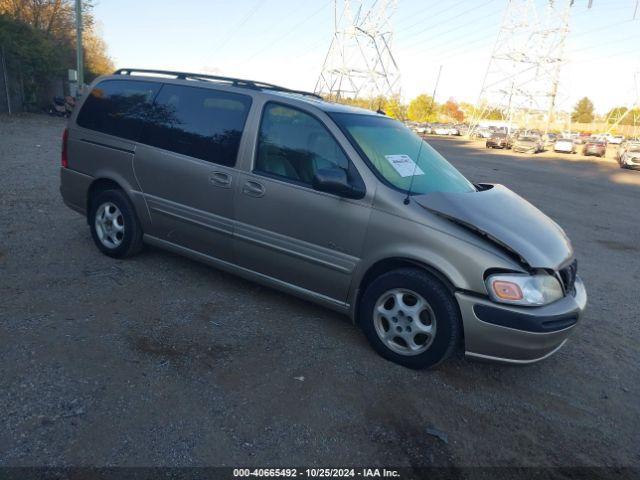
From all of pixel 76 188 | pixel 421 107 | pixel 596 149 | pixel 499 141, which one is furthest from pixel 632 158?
pixel 421 107

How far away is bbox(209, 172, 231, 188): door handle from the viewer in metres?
3.95

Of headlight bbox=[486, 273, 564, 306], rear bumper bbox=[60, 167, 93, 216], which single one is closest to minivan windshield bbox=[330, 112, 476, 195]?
headlight bbox=[486, 273, 564, 306]

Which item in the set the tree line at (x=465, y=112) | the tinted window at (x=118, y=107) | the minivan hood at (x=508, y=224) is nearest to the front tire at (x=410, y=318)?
the minivan hood at (x=508, y=224)

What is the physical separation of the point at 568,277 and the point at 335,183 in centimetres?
183

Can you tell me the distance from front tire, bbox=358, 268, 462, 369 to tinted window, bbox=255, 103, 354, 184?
0.93 m

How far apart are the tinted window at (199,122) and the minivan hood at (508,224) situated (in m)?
1.71

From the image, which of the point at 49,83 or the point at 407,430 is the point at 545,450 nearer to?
the point at 407,430

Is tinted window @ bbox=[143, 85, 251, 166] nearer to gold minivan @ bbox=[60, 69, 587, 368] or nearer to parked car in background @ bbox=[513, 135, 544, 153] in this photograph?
gold minivan @ bbox=[60, 69, 587, 368]

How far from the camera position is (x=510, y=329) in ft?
9.78

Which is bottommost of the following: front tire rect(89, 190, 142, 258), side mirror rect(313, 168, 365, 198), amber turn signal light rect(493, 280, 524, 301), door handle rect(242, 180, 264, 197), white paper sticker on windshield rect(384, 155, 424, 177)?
front tire rect(89, 190, 142, 258)

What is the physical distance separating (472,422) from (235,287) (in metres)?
2.45

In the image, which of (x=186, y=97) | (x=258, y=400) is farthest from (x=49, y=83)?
(x=258, y=400)

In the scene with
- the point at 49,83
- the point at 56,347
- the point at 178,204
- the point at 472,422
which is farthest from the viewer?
the point at 49,83

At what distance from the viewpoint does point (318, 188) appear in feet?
11.3
